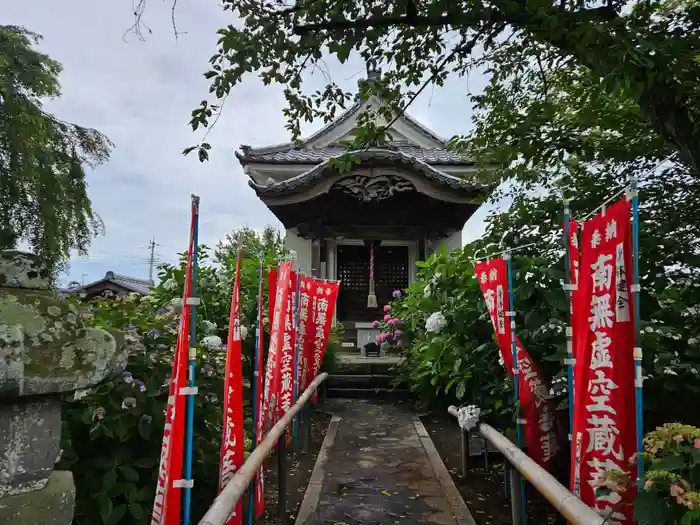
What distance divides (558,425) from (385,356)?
8345mm

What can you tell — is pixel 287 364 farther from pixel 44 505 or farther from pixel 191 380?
pixel 44 505

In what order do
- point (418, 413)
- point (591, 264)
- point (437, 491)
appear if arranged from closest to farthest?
point (591, 264) → point (437, 491) → point (418, 413)

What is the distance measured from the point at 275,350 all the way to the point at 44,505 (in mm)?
3633

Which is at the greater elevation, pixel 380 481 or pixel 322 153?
pixel 322 153

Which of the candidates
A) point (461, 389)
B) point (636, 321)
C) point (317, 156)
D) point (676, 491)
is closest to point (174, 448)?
point (676, 491)

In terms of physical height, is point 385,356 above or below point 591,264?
below

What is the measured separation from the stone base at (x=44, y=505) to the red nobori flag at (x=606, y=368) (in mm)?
2140

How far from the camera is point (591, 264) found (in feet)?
8.89

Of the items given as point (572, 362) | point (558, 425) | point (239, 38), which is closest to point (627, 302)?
point (572, 362)

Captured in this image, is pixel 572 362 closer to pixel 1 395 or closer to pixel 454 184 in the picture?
pixel 1 395

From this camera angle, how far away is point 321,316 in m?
Answer: 7.93

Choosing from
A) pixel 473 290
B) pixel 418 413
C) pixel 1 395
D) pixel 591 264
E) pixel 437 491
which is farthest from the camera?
pixel 418 413

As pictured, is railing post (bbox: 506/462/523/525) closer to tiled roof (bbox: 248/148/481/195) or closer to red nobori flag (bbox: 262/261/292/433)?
red nobori flag (bbox: 262/261/292/433)

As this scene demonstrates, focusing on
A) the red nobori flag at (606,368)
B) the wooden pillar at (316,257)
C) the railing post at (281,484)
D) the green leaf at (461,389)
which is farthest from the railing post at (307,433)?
the wooden pillar at (316,257)
